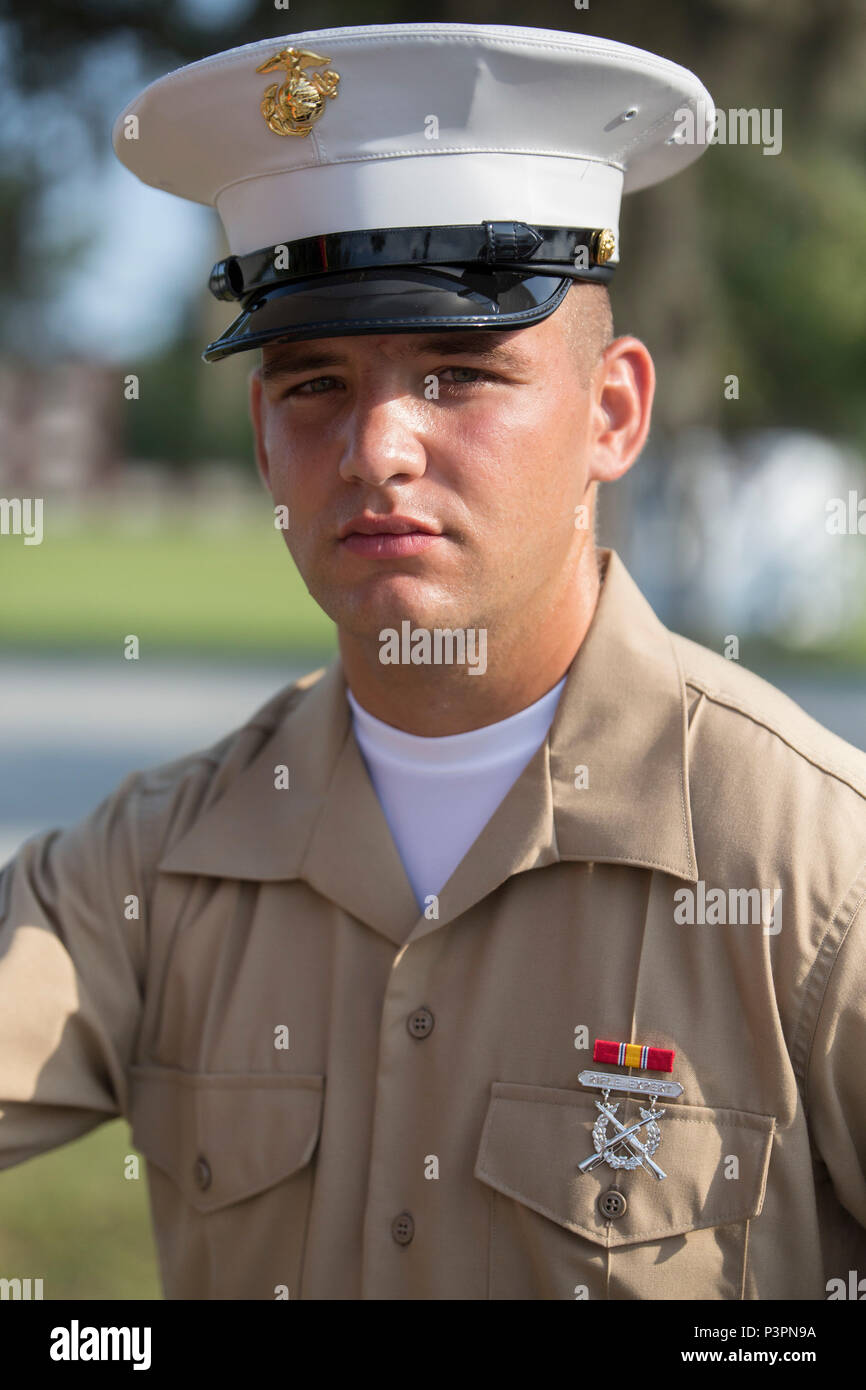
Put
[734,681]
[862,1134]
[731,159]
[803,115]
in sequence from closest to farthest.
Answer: [862,1134]
[734,681]
[803,115]
[731,159]

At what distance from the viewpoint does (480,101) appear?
189 cm

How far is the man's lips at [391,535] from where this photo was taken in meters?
1.89

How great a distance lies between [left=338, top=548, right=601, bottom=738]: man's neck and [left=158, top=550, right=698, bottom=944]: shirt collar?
39mm

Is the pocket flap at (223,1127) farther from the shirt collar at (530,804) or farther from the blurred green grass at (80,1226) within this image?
the blurred green grass at (80,1226)

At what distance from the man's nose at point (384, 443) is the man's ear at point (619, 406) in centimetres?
35

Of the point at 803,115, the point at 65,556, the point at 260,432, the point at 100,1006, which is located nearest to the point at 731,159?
the point at 803,115

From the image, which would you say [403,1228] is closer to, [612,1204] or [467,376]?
[612,1204]

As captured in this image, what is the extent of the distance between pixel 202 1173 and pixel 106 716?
9.22 meters

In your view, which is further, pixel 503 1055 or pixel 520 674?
pixel 520 674

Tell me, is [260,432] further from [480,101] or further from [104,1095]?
[104,1095]

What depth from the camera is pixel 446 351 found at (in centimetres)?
189

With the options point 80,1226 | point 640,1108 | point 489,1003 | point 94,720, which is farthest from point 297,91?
point 94,720

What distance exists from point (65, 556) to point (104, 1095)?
1315 inches

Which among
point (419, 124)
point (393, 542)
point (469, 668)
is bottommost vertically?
point (469, 668)
